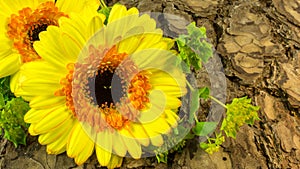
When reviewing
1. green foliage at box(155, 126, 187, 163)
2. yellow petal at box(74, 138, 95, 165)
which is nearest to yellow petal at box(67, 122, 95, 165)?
yellow petal at box(74, 138, 95, 165)

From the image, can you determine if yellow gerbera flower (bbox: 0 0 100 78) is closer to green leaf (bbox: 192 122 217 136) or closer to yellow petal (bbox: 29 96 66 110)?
yellow petal (bbox: 29 96 66 110)

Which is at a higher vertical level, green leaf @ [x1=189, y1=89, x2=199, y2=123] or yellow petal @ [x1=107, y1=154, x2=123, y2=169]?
green leaf @ [x1=189, y1=89, x2=199, y2=123]

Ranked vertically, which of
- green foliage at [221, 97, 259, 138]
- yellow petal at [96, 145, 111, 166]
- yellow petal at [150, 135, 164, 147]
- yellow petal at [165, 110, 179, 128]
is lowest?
yellow petal at [96, 145, 111, 166]

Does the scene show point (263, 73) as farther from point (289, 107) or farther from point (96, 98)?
point (96, 98)

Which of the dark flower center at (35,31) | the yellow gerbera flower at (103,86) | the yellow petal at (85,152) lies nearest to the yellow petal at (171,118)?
the yellow gerbera flower at (103,86)

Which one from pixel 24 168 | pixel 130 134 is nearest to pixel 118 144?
pixel 130 134

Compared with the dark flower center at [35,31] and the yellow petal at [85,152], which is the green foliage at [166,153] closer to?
the yellow petal at [85,152]
